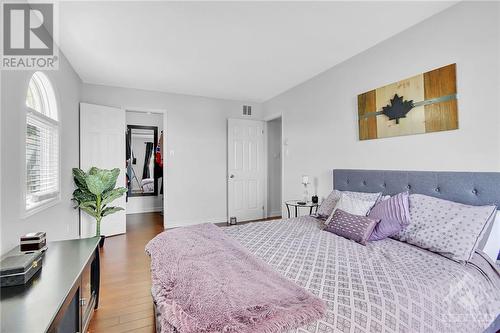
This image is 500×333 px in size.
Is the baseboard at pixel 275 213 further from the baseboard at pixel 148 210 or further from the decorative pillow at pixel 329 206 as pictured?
the baseboard at pixel 148 210

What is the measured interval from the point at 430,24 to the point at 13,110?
351 cm

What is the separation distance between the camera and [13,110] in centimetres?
169

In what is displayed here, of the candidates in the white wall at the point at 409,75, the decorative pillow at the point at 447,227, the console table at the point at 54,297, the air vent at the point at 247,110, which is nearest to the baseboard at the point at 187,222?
the white wall at the point at 409,75

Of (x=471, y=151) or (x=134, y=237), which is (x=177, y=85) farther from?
(x=471, y=151)

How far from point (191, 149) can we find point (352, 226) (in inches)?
133

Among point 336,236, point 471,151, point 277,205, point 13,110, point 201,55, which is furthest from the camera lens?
point 277,205

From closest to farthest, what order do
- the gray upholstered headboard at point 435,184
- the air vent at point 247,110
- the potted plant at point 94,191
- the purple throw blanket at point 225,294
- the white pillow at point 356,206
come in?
the purple throw blanket at point 225,294
the gray upholstered headboard at point 435,184
the white pillow at point 356,206
the potted plant at point 94,191
the air vent at point 247,110

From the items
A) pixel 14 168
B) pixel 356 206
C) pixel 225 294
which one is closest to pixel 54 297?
pixel 225 294

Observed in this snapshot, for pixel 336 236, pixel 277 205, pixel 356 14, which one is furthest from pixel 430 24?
pixel 277 205

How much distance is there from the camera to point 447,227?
5.37ft

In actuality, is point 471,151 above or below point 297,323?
above

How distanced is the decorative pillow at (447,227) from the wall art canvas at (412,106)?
70 centimetres

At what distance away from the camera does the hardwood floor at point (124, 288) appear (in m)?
1.78

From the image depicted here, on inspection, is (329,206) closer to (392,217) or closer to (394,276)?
(392,217)
